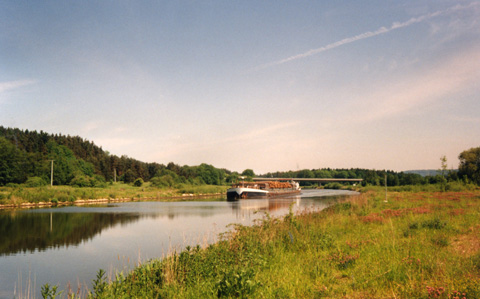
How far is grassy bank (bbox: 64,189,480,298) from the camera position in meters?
7.40

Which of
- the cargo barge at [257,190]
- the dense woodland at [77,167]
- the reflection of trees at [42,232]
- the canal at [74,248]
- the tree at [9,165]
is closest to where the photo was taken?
the canal at [74,248]

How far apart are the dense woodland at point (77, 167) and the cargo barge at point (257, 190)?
3369 centimetres

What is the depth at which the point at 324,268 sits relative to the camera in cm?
934

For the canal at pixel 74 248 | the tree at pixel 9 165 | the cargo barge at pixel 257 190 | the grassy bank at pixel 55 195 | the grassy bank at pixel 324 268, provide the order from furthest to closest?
the cargo barge at pixel 257 190 < the tree at pixel 9 165 < the grassy bank at pixel 55 195 < the canal at pixel 74 248 < the grassy bank at pixel 324 268

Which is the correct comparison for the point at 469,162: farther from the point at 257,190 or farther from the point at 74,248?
the point at 74,248

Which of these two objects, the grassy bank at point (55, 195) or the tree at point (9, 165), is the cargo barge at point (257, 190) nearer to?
the grassy bank at point (55, 195)

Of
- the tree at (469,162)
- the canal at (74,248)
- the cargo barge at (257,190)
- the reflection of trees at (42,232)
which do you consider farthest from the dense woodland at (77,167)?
the reflection of trees at (42,232)

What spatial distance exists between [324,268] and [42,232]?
83.0 feet

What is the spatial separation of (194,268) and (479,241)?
1021cm

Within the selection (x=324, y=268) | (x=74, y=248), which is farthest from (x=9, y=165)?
(x=324, y=268)

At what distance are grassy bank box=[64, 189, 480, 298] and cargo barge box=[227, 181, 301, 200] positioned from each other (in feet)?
241

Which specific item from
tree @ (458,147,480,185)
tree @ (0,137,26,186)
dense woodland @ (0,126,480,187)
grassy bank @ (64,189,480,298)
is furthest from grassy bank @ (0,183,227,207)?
tree @ (458,147,480,185)

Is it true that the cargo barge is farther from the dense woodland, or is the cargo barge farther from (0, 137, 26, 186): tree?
(0, 137, 26, 186): tree

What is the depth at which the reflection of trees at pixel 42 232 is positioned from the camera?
813 inches
